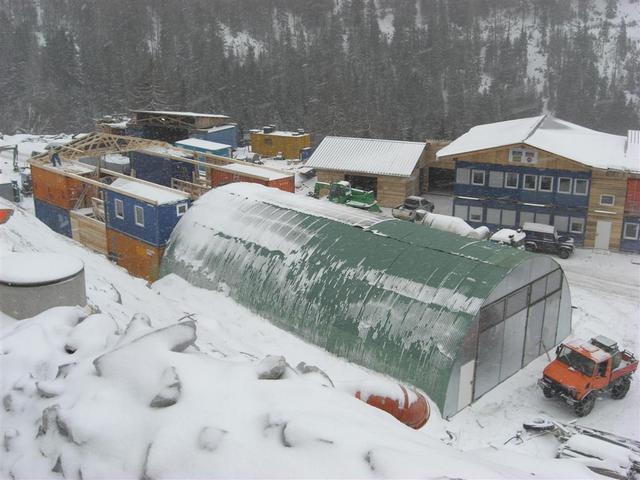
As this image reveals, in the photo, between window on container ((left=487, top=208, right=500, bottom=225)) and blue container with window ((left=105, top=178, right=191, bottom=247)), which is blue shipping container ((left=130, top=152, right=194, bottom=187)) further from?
window on container ((left=487, top=208, right=500, bottom=225))

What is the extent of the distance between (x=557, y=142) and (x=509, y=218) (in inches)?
257

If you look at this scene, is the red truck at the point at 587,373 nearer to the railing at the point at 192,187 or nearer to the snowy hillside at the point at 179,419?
the snowy hillside at the point at 179,419

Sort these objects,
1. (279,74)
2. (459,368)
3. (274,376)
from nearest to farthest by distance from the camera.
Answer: (274,376) < (459,368) < (279,74)

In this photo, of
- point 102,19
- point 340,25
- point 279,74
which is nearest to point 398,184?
point 279,74

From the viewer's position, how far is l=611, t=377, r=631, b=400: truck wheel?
2205 centimetres

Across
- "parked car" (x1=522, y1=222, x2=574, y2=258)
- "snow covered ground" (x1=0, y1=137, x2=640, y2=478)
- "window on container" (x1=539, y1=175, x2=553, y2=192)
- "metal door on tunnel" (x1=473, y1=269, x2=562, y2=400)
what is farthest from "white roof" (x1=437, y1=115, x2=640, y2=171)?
"snow covered ground" (x1=0, y1=137, x2=640, y2=478)

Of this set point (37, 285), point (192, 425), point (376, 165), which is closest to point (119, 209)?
point (37, 285)

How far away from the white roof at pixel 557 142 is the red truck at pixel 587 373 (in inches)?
831

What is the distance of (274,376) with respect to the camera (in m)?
8.60

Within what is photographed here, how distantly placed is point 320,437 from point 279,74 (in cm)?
13509

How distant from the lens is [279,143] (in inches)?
3004

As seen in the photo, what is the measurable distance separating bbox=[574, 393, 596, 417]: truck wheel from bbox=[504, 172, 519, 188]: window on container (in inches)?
955

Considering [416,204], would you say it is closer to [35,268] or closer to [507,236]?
[507,236]

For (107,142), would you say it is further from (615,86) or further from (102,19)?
(102,19)
